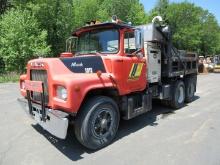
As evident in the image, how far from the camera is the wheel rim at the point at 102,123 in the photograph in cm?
575

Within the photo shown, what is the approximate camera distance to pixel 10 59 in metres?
23.0

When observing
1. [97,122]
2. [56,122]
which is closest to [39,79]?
[56,122]

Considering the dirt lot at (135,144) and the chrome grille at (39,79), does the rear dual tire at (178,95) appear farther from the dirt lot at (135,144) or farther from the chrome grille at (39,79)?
the chrome grille at (39,79)

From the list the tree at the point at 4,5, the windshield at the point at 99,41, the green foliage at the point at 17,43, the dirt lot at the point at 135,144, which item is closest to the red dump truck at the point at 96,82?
the windshield at the point at 99,41

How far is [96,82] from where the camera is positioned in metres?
5.62

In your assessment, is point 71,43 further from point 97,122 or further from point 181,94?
point 181,94

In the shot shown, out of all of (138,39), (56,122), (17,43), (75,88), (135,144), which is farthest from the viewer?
(17,43)

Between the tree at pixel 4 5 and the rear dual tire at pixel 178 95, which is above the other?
the tree at pixel 4 5

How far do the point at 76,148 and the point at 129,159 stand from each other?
4.09 ft

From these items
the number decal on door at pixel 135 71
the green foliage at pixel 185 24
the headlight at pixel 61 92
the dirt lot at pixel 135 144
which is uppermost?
the green foliage at pixel 185 24

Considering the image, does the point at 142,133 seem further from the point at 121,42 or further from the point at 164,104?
the point at 164,104

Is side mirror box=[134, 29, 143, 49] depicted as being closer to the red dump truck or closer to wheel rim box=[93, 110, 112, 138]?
the red dump truck

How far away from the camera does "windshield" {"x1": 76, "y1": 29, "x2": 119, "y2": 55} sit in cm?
644

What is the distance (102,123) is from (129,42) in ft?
6.62
